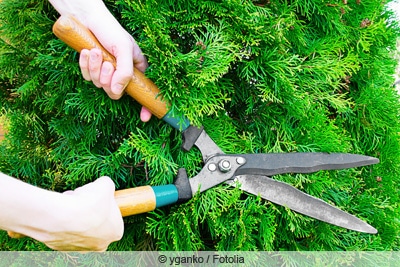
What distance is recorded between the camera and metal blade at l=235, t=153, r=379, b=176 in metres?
0.72

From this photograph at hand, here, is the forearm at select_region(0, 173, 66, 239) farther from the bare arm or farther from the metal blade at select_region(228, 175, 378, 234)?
the metal blade at select_region(228, 175, 378, 234)

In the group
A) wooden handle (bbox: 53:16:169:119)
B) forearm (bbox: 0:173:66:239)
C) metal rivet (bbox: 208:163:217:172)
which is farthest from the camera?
metal rivet (bbox: 208:163:217:172)

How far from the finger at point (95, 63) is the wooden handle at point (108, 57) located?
2cm

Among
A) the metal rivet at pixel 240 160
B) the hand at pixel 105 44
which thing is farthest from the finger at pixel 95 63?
the metal rivet at pixel 240 160

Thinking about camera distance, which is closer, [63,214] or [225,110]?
[63,214]

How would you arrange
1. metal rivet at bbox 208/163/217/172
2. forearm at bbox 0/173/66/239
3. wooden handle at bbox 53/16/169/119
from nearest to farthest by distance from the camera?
forearm at bbox 0/173/66/239 < wooden handle at bbox 53/16/169/119 < metal rivet at bbox 208/163/217/172

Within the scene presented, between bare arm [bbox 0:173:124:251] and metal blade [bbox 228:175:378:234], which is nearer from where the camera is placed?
bare arm [bbox 0:173:124:251]

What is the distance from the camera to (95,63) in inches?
24.7

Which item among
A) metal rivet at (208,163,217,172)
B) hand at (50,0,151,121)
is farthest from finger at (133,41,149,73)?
metal rivet at (208,163,217,172)

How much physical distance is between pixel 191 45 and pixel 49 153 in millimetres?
333

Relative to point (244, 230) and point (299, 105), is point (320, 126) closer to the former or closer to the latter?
point (299, 105)

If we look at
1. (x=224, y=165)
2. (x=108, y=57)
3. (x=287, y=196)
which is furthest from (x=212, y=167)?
(x=108, y=57)

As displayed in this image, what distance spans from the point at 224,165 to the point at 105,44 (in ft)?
0.88

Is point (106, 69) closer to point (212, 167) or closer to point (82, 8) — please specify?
point (82, 8)
